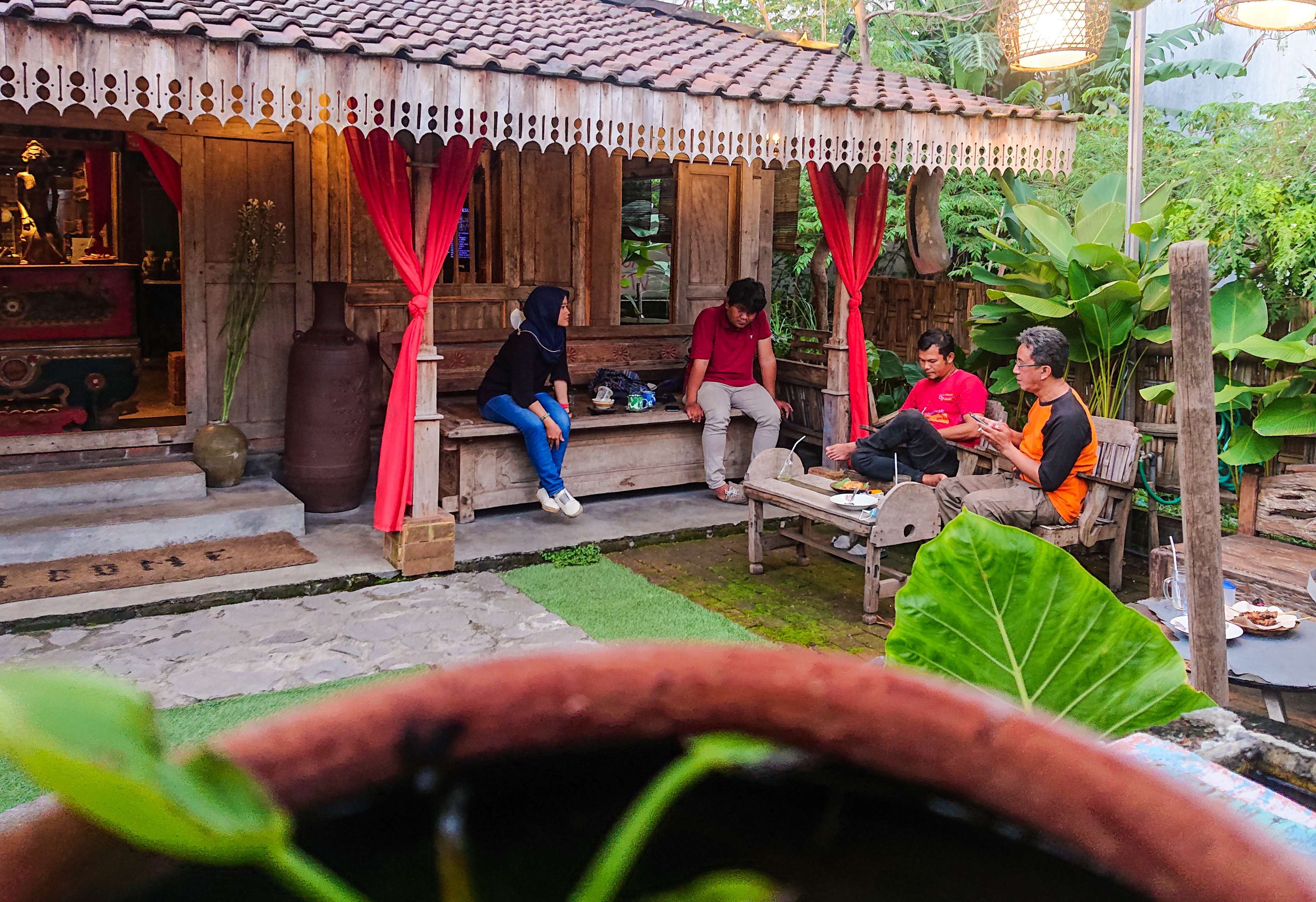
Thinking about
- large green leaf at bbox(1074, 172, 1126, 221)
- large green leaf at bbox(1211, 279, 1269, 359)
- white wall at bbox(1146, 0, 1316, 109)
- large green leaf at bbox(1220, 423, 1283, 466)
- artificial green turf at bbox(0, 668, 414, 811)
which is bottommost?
artificial green turf at bbox(0, 668, 414, 811)

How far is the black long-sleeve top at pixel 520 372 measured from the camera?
7.78 meters

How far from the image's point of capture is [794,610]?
6.46m

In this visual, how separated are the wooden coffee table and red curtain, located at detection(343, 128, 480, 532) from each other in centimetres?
216

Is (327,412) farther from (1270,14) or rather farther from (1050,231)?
(1270,14)

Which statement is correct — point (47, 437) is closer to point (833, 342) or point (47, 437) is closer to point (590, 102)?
point (590, 102)

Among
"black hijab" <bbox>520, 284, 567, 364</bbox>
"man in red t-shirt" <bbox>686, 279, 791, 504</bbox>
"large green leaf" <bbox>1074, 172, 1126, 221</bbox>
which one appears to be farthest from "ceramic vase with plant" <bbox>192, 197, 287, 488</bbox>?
"large green leaf" <bbox>1074, 172, 1126, 221</bbox>

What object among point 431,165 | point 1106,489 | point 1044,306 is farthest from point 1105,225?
point 431,165

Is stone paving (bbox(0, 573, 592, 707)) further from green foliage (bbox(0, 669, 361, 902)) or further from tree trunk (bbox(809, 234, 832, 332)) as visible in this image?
tree trunk (bbox(809, 234, 832, 332))

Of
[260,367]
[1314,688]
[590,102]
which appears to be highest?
[590,102]

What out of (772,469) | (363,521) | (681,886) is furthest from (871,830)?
(363,521)

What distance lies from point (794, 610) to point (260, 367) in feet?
14.7

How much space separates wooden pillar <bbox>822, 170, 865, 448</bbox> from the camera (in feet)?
28.7

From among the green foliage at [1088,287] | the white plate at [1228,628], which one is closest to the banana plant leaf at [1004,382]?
the green foliage at [1088,287]

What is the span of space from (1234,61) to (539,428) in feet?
44.8
